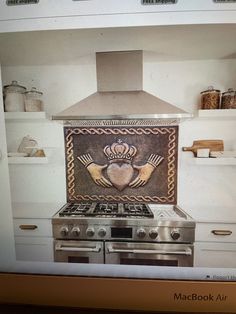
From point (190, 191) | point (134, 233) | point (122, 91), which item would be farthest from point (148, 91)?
point (134, 233)

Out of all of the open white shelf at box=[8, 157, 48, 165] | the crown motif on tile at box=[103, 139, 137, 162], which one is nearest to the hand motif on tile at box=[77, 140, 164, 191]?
the crown motif on tile at box=[103, 139, 137, 162]

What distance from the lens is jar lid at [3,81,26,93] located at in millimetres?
464

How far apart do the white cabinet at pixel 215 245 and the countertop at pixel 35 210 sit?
0.43 metres

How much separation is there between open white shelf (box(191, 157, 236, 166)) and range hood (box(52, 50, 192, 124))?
13cm

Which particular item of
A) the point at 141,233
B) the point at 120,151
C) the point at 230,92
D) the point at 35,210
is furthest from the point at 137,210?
the point at 230,92

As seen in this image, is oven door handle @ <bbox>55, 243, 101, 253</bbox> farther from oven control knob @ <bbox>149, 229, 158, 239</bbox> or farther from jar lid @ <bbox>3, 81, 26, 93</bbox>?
jar lid @ <bbox>3, 81, 26, 93</bbox>

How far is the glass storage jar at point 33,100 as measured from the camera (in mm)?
478

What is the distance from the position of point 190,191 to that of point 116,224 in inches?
10.0

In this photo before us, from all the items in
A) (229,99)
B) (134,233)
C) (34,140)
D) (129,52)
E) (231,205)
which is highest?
(129,52)

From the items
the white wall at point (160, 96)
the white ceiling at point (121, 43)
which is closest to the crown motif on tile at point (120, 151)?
the white wall at point (160, 96)

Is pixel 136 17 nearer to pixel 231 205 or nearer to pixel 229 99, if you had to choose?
pixel 229 99

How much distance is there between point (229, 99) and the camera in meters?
Result: 0.46

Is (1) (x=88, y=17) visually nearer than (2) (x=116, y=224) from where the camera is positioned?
Yes

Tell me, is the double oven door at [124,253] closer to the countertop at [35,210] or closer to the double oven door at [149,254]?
the double oven door at [149,254]
